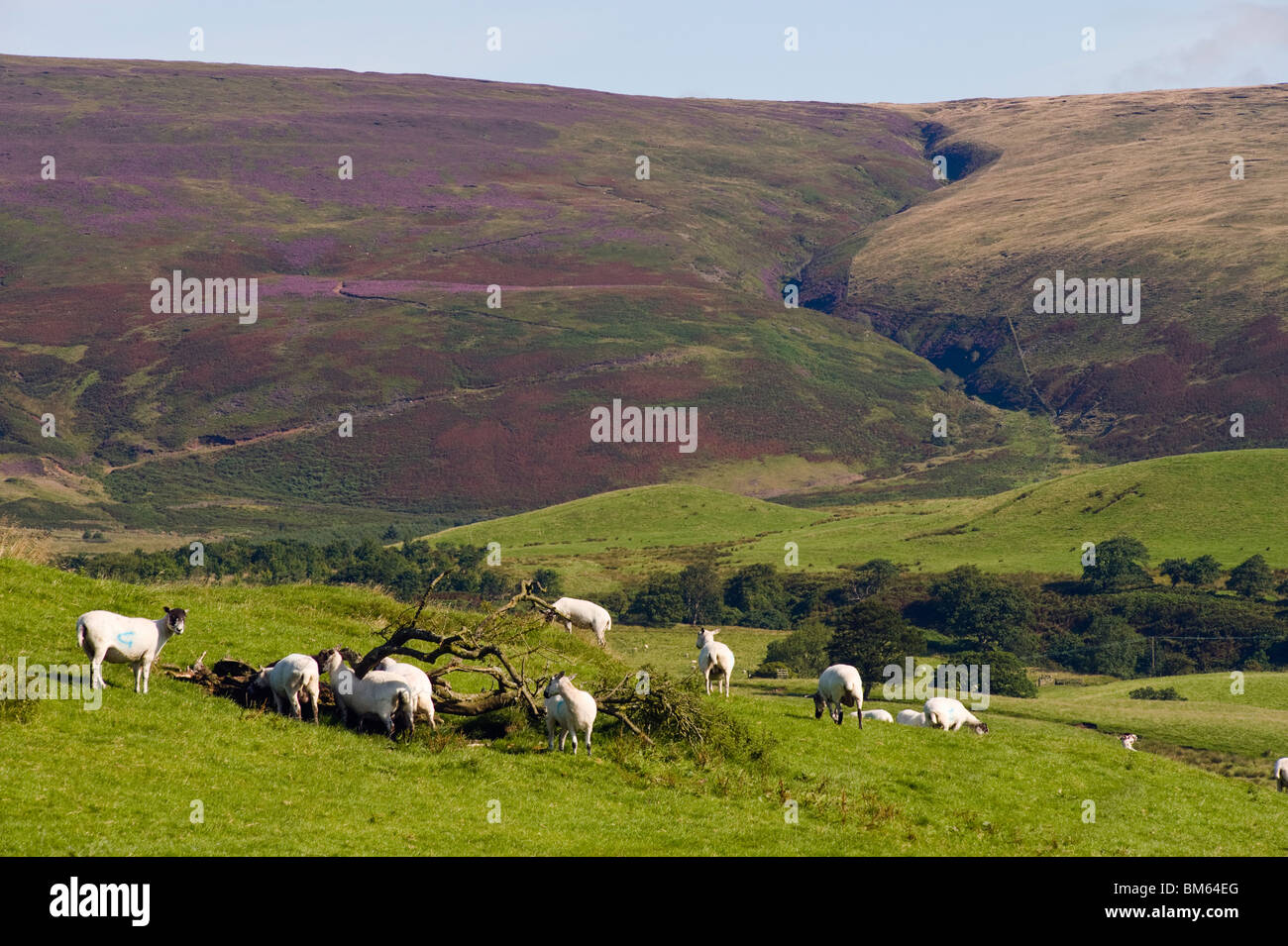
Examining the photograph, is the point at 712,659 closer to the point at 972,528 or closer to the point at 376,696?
the point at 376,696

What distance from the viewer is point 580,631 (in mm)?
43188

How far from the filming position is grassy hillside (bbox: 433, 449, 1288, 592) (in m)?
145

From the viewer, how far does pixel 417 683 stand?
26.7 meters

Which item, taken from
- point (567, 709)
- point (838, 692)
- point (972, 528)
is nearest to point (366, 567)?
point (972, 528)

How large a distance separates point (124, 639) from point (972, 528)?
145 metres

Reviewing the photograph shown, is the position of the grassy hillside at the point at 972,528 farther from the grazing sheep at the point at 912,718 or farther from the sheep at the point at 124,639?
the sheep at the point at 124,639

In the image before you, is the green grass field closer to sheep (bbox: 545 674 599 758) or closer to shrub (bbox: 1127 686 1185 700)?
sheep (bbox: 545 674 599 758)

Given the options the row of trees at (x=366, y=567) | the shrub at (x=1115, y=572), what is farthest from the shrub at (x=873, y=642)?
the shrub at (x=1115, y=572)

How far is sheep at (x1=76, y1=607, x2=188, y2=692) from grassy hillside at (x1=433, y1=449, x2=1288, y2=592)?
4576 inches

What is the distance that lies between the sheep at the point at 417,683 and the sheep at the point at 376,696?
206 mm
